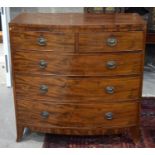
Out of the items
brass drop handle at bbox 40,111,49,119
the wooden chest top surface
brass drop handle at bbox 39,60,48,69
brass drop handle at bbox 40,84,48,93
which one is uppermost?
the wooden chest top surface

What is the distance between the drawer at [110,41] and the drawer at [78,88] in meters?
0.20

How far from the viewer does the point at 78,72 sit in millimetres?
2076

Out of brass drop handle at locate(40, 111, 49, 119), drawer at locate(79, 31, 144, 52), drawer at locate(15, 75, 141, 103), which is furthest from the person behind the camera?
brass drop handle at locate(40, 111, 49, 119)

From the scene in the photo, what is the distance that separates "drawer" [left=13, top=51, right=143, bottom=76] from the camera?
2.04m

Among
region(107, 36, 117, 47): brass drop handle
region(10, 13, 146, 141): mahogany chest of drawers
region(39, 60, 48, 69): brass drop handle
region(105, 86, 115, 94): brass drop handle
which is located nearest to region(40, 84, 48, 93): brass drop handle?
region(10, 13, 146, 141): mahogany chest of drawers

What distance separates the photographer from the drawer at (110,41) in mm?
1988

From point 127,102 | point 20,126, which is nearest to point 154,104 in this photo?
point 127,102

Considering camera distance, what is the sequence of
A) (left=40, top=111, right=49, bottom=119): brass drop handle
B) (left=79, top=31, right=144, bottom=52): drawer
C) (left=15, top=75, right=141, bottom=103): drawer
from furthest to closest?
(left=40, top=111, right=49, bottom=119): brass drop handle, (left=15, top=75, right=141, bottom=103): drawer, (left=79, top=31, right=144, bottom=52): drawer

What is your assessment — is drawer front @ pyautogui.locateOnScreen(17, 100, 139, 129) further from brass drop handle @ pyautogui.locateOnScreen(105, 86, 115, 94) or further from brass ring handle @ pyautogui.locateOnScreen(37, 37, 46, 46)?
brass ring handle @ pyautogui.locateOnScreen(37, 37, 46, 46)

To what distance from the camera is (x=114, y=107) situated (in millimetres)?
2186

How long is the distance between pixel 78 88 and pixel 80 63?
0.56 feet

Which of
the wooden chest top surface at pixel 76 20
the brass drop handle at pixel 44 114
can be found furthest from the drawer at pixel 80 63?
the brass drop handle at pixel 44 114

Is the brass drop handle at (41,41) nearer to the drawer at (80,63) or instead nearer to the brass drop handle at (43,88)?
the drawer at (80,63)
